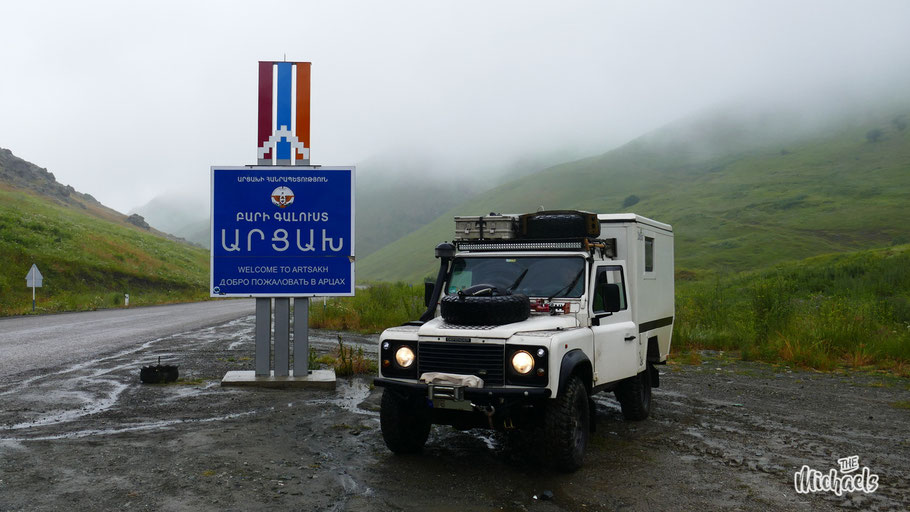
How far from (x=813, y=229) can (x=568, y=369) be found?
103649 mm

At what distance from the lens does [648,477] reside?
6.28m

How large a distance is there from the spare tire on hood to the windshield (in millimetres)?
699

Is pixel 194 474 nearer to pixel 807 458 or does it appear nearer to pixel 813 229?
pixel 807 458

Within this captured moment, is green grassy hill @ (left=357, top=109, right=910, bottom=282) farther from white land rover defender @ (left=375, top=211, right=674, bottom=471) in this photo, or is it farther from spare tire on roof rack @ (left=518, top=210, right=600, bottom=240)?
spare tire on roof rack @ (left=518, top=210, right=600, bottom=240)

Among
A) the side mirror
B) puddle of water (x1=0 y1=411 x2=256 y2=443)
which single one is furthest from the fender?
puddle of water (x1=0 y1=411 x2=256 y2=443)

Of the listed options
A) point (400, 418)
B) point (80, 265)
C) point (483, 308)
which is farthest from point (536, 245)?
point (80, 265)

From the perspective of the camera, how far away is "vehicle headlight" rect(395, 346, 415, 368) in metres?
6.51

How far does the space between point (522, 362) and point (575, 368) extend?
2.60ft

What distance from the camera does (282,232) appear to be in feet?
36.2

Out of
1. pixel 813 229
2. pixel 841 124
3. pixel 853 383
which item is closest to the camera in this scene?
pixel 853 383

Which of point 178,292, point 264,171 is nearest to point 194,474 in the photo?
point 264,171

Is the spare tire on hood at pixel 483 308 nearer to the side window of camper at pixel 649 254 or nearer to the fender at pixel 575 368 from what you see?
the fender at pixel 575 368

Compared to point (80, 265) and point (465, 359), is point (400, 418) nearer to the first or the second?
point (465, 359)

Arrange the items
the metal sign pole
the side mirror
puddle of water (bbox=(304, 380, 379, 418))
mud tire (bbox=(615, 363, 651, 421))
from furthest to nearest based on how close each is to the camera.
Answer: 1. the metal sign pole
2. puddle of water (bbox=(304, 380, 379, 418))
3. mud tire (bbox=(615, 363, 651, 421))
4. the side mirror
